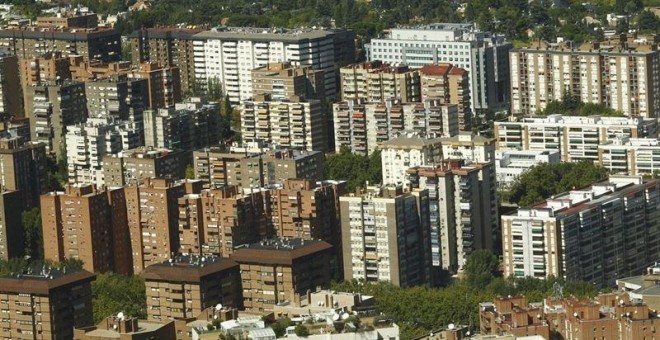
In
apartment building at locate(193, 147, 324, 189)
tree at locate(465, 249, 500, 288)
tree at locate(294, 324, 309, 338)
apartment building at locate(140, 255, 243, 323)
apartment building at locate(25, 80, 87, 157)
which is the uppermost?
apartment building at locate(25, 80, 87, 157)

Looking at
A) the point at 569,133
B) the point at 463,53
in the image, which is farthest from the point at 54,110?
the point at 569,133

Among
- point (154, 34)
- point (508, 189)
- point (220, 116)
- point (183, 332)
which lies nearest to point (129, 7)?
point (154, 34)

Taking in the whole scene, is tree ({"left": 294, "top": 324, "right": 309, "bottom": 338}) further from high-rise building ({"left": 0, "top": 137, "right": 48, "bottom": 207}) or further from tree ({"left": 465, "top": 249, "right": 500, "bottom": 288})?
high-rise building ({"left": 0, "top": 137, "right": 48, "bottom": 207})

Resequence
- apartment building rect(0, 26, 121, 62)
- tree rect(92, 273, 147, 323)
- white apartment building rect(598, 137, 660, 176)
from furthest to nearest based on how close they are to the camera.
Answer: apartment building rect(0, 26, 121, 62)
white apartment building rect(598, 137, 660, 176)
tree rect(92, 273, 147, 323)

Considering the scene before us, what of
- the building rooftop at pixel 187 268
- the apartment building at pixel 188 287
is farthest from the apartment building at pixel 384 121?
the apartment building at pixel 188 287

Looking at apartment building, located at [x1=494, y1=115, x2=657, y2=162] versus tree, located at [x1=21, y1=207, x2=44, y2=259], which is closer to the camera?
tree, located at [x1=21, y1=207, x2=44, y2=259]

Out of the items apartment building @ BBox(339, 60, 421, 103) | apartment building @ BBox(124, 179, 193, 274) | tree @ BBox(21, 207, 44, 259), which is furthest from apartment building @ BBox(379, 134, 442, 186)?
apartment building @ BBox(339, 60, 421, 103)
